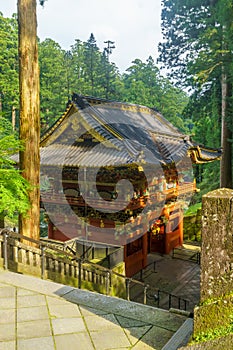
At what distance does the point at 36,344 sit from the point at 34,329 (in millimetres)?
378

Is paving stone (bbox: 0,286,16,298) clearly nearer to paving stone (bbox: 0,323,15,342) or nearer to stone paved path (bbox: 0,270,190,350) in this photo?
stone paved path (bbox: 0,270,190,350)

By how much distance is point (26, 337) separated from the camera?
418cm

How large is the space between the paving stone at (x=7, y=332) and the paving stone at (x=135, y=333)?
4.92 ft

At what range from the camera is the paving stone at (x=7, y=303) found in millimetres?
5004

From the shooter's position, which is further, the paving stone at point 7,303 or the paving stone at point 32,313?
the paving stone at point 7,303

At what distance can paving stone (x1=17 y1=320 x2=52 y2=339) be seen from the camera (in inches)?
167

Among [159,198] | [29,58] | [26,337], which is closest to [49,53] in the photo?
[159,198]

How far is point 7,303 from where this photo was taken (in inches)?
202

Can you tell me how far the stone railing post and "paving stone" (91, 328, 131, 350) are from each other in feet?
3.44

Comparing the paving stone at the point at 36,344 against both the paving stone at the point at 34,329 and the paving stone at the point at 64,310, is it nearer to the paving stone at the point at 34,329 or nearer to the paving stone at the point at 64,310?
the paving stone at the point at 34,329

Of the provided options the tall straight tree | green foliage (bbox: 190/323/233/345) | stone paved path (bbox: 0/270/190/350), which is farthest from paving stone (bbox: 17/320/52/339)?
the tall straight tree

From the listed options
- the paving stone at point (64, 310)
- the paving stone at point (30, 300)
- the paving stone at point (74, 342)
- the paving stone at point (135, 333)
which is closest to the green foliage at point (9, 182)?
the paving stone at point (30, 300)

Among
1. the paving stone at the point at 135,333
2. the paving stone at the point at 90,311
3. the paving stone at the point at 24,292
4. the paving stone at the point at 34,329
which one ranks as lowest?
the paving stone at the point at 135,333

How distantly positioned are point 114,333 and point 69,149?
12681 mm
